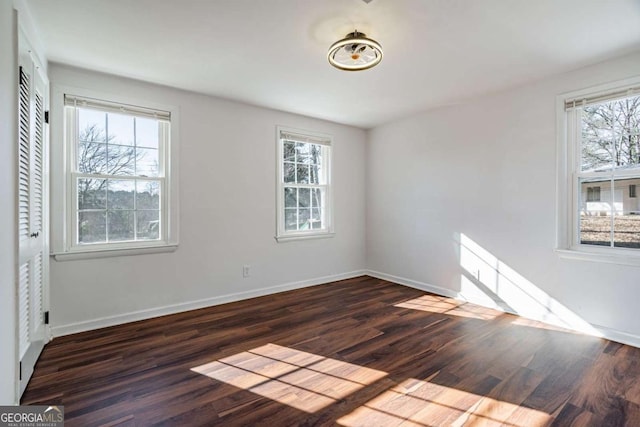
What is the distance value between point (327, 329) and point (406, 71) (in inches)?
104

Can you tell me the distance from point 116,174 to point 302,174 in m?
2.33

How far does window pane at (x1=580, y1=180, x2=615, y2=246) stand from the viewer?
2832 mm

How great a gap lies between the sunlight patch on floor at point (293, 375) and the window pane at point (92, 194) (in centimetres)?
196

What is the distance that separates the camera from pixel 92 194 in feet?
9.77

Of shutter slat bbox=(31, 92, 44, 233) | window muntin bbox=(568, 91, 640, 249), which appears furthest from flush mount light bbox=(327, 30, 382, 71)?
shutter slat bbox=(31, 92, 44, 233)

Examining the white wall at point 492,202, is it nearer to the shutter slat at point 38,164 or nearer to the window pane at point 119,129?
the window pane at point 119,129

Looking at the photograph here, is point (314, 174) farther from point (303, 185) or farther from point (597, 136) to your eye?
point (597, 136)

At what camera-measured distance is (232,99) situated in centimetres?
369

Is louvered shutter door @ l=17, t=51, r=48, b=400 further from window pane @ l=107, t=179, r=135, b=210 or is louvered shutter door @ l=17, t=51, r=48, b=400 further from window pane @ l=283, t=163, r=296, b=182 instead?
window pane @ l=283, t=163, r=296, b=182

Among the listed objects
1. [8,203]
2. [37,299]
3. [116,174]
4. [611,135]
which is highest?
[611,135]

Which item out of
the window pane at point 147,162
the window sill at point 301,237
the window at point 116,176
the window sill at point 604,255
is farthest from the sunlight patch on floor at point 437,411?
the window pane at point 147,162

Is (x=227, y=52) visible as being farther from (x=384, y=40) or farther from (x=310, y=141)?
(x=310, y=141)

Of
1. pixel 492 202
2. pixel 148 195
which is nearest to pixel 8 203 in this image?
pixel 148 195

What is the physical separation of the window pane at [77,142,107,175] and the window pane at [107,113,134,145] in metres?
0.13
